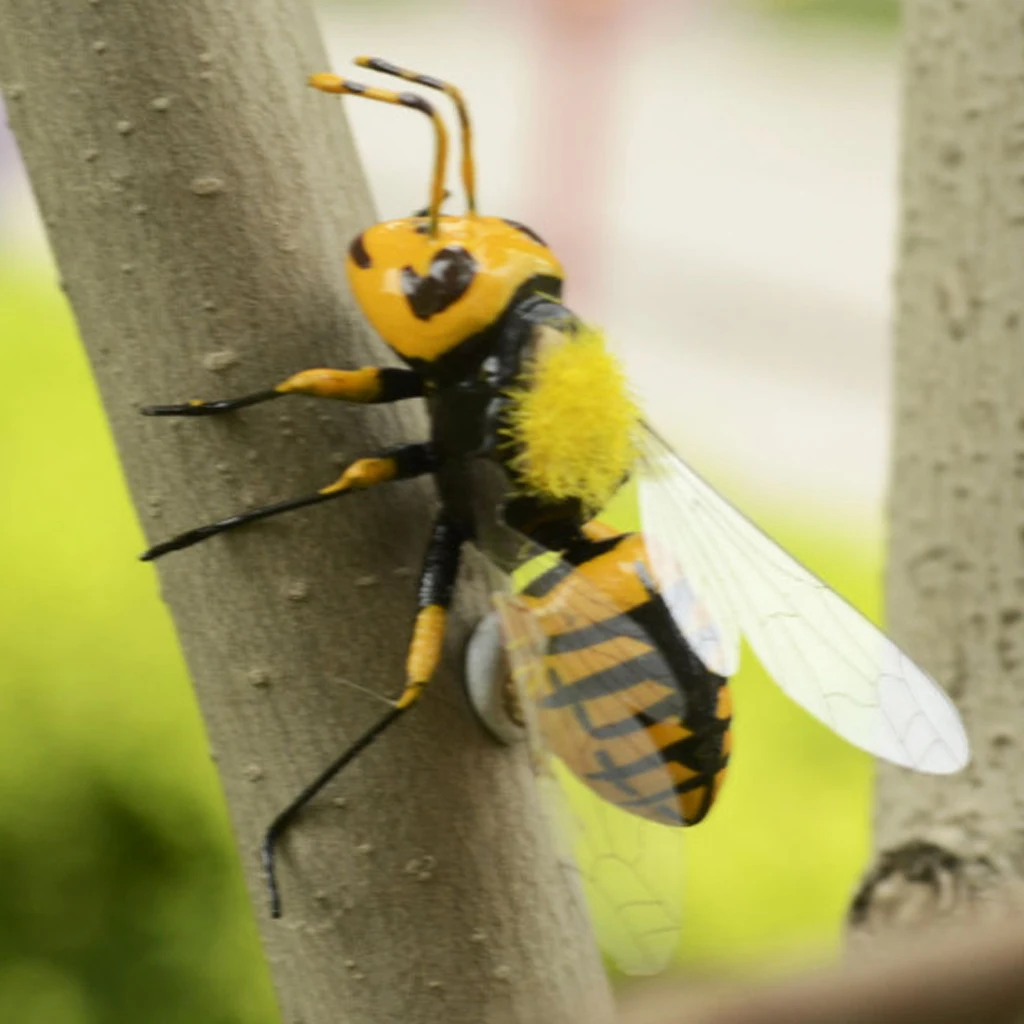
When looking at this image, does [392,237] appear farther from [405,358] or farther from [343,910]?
[343,910]

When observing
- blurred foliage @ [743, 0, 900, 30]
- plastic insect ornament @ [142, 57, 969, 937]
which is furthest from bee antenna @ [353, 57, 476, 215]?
blurred foliage @ [743, 0, 900, 30]

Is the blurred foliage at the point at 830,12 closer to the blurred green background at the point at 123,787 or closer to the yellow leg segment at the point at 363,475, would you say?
the blurred green background at the point at 123,787

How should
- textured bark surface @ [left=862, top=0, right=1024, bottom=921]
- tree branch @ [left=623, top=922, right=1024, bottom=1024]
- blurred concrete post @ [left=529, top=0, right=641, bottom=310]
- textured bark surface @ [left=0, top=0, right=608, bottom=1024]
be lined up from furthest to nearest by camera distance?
blurred concrete post @ [left=529, top=0, right=641, bottom=310] → textured bark surface @ [left=862, top=0, right=1024, bottom=921] → textured bark surface @ [left=0, top=0, right=608, bottom=1024] → tree branch @ [left=623, top=922, right=1024, bottom=1024]

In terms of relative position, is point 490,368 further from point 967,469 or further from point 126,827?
point 126,827

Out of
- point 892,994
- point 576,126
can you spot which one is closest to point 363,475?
point 892,994

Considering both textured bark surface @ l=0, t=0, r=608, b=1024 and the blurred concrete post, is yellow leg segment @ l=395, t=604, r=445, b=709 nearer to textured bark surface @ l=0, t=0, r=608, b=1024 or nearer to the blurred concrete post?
textured bark surface @ l=0, t=0, r=608, b=1024

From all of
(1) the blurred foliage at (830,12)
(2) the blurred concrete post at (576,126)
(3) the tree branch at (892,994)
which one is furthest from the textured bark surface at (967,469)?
(1) the blurred foliage at (830,12)

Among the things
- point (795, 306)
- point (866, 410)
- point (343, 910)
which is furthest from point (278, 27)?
point (795, 306)
